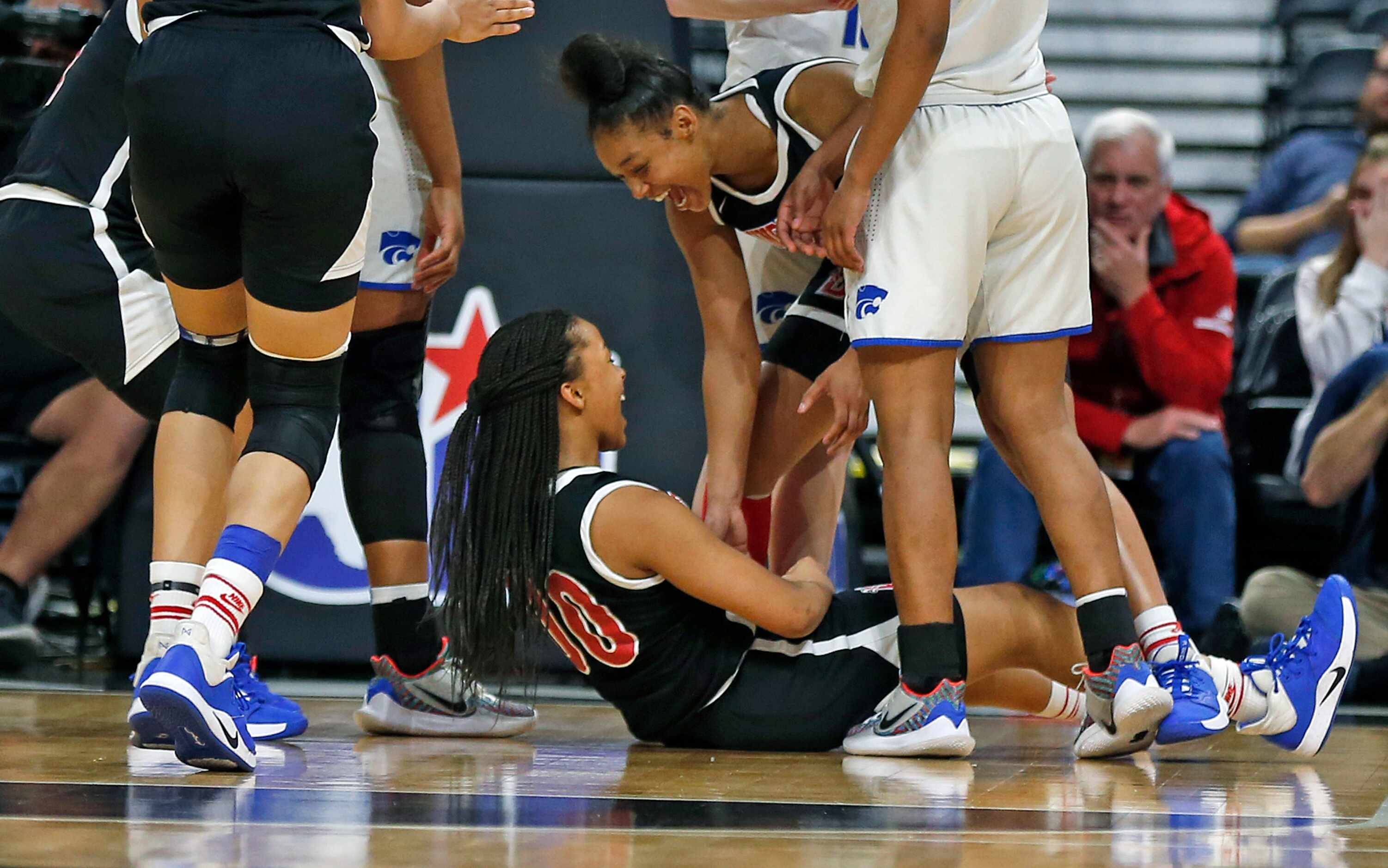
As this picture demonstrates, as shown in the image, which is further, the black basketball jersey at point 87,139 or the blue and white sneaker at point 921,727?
the black basketball jersey at point 87,139

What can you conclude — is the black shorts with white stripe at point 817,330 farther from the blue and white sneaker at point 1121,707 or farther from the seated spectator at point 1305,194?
the seated spectator at point 1305,194

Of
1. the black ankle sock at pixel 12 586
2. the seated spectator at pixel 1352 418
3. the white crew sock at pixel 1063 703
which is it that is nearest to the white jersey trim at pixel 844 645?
the white crew sock at pixel 1063 703

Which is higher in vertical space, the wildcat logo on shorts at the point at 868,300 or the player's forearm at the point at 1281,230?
the wildcat logo on shorts at the point at 868,300

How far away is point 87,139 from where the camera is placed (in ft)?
10.3

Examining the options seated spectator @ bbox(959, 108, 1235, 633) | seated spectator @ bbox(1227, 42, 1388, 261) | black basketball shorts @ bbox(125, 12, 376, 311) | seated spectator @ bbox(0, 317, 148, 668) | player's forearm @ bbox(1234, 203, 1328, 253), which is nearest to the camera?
black basketball shorts @ bbox(125, 12, 376, 311)

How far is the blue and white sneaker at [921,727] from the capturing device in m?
2.78

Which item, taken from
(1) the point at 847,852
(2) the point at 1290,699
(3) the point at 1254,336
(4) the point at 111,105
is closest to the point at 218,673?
(1) the point at 847,852

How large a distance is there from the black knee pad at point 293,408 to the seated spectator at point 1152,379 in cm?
215

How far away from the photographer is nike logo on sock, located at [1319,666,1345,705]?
289cm

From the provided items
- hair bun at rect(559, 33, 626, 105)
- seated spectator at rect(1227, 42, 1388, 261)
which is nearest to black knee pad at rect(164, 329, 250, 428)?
hair bun at rect(559, 33, 626, 105)

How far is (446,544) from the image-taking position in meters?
2.95

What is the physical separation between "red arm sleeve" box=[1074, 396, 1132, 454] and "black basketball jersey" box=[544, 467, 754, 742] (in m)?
1.81

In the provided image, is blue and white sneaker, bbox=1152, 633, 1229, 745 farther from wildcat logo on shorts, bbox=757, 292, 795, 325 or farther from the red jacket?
the red jacket

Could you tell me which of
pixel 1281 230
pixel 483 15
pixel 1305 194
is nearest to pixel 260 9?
pixel 483 15
